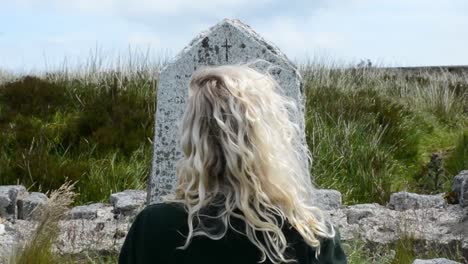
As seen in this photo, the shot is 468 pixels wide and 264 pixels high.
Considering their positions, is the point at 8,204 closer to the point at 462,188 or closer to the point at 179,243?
the point at 462,188

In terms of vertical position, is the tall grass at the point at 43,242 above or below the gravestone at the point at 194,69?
below

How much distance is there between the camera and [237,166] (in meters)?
3.00

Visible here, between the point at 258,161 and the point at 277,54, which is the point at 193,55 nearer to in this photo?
the point at 277,54

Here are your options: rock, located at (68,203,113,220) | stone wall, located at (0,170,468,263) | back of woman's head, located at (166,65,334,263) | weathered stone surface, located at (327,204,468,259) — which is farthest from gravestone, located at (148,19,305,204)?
back of woman's head, located at (166,65,334,263)

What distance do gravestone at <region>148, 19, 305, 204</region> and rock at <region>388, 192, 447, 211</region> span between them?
3.07 m

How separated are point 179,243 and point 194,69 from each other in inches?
127

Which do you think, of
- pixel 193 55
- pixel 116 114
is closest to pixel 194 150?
pixel 193 55

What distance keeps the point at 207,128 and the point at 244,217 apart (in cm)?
26

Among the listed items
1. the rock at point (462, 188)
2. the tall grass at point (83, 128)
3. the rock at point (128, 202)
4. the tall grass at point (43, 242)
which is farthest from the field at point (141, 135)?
the tall grass at point (43, 242)

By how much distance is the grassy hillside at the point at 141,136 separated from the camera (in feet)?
34.9

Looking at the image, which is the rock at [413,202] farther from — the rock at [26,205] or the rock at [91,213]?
the rock at [26,205]

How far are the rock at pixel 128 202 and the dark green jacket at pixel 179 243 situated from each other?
5.12 m

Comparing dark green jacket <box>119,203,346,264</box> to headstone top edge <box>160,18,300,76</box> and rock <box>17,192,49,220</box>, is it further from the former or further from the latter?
rock <box>17,192,49,220</box>

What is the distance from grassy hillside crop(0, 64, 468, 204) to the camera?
34.9 feet
